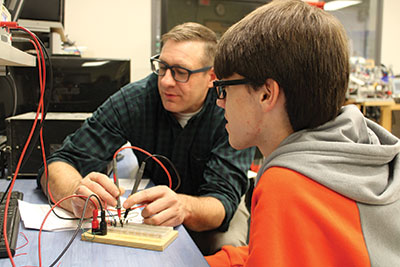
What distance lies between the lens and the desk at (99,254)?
0.82 meters

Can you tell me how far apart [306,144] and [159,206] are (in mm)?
485

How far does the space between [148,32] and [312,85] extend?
3238 mm

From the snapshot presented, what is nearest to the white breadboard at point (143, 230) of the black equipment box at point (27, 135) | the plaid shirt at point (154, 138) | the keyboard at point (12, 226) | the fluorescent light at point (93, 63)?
the keyboard at point (12, 226)

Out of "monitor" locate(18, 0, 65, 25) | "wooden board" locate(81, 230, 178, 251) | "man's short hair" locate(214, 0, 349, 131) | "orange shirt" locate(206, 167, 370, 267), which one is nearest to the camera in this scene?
"orange shirt" locate(206, 167, 370, 267)

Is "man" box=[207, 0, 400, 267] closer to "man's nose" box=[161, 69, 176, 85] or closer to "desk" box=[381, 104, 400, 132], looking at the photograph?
"man's nose" box=[161, 69, 176, 85]

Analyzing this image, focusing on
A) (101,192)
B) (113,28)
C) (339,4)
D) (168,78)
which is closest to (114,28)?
(113,28)

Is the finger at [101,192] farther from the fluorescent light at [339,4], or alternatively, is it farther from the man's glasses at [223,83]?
the fluorescent light at [339,4]

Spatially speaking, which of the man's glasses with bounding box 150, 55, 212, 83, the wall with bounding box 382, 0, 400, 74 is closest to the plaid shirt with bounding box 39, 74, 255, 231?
the man's glasses with bounding box 150, 55, 212, 83

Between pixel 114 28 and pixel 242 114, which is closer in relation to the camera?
pixel 242 114

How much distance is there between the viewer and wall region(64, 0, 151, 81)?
358 cm

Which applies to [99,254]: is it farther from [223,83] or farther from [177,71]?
[177,71]

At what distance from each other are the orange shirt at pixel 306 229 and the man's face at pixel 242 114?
22 cm

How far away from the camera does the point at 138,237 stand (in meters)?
0.92

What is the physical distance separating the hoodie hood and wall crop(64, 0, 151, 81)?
3164mm
